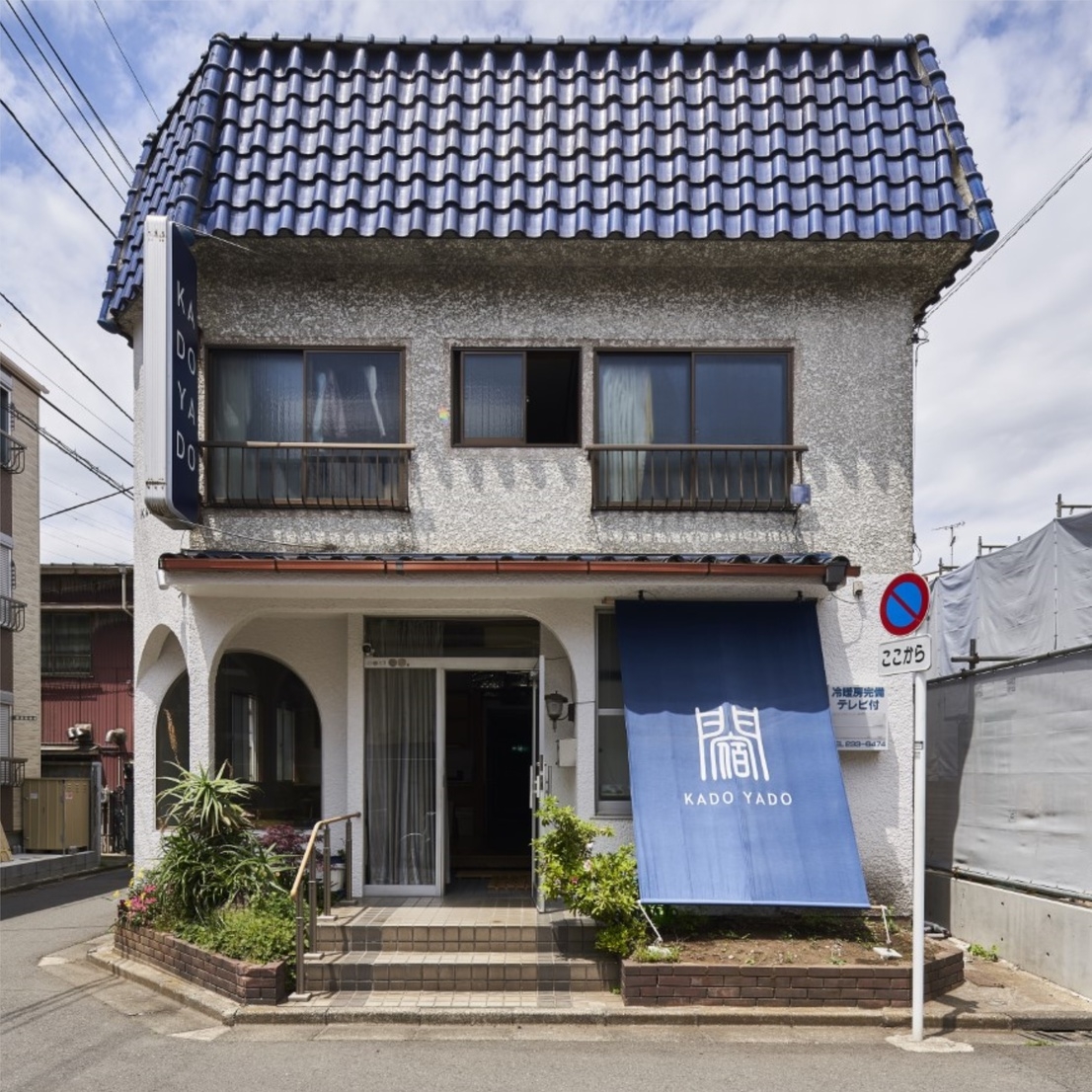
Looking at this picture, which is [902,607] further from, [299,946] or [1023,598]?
[1023,598]

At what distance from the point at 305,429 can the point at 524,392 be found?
7.29 ft

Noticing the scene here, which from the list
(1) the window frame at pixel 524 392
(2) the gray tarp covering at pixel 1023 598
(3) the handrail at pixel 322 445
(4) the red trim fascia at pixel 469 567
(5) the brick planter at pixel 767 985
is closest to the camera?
(5) the brick planter at pixel 767 985

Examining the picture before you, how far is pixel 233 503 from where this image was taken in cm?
957

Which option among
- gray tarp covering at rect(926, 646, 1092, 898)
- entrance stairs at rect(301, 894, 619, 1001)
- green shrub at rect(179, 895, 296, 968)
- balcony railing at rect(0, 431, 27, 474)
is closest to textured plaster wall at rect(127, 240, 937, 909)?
gray tarp covering at rect(926, 646, 1092, 898)

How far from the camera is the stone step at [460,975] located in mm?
7914

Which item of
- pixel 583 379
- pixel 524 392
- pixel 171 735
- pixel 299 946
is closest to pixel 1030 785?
pixel 583 379

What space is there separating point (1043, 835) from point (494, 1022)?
505cm

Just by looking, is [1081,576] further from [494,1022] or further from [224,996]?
[224,996]

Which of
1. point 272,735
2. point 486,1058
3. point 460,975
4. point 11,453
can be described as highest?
point 11,453

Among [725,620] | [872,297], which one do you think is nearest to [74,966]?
[725,620]

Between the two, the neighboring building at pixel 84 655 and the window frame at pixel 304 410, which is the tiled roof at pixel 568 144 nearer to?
the window frame at pixel 304 410

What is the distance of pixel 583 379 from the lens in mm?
9656

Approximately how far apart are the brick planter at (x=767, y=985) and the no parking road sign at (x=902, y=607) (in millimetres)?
2628

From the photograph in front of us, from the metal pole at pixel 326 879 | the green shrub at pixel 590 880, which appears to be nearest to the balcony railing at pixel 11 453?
the metal pole at pixel 326 879
